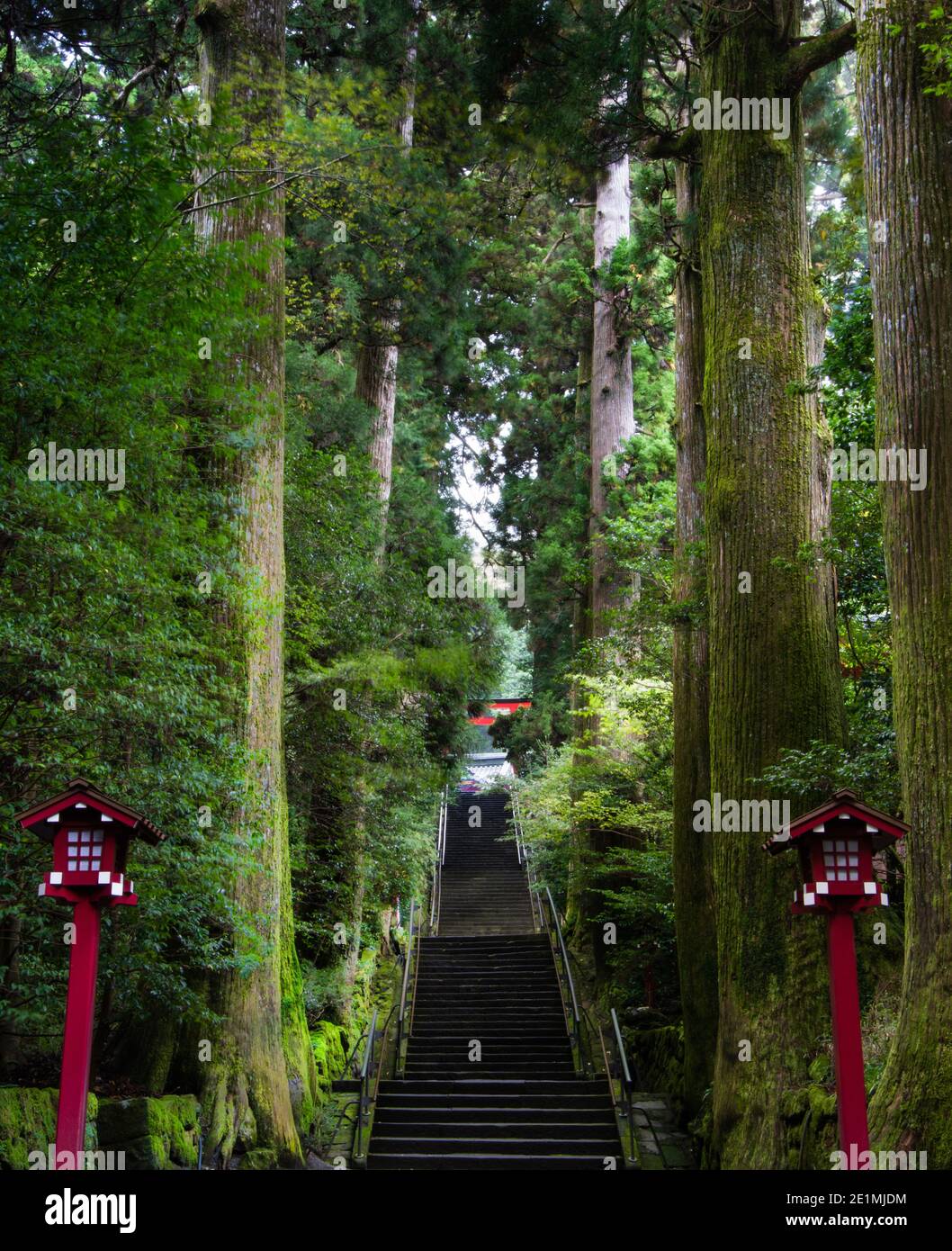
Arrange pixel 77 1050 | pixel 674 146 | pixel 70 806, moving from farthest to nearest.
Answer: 1. pixel 674 146
2. pixel 70 806
3. pixel 77 1050

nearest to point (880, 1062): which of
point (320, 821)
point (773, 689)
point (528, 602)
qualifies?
point (773, 689)

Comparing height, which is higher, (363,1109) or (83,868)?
(83,868)

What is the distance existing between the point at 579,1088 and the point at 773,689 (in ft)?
19.6

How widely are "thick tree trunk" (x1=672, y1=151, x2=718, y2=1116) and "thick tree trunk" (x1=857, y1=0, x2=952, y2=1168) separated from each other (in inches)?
135

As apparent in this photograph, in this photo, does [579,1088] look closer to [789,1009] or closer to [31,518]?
[789,1009]

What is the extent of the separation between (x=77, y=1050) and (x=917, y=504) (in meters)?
4.90

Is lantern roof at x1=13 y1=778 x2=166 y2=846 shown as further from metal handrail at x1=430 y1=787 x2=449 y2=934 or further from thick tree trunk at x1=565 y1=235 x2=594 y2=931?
metal handrail at x1=430 y1=787 x2=449 y2=934

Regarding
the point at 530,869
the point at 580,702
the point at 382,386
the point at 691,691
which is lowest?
the point at 530,869

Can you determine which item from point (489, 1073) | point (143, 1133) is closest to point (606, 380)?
point (489, 1073)

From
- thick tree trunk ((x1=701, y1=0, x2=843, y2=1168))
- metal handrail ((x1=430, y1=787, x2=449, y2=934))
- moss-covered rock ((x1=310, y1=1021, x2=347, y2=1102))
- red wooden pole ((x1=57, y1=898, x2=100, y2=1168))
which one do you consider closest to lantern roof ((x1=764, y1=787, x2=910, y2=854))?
thick tree trunk ((x1=701, y1=0, x2=843, y2=1168))

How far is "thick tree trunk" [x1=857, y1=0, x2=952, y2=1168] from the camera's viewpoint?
4.75 metres

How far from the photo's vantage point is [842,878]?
4902mm

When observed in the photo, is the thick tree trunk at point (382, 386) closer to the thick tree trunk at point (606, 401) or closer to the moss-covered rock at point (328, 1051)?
the thick tree trunk at point (606, 401)

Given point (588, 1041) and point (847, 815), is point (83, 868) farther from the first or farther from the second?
point (588, 1041)
